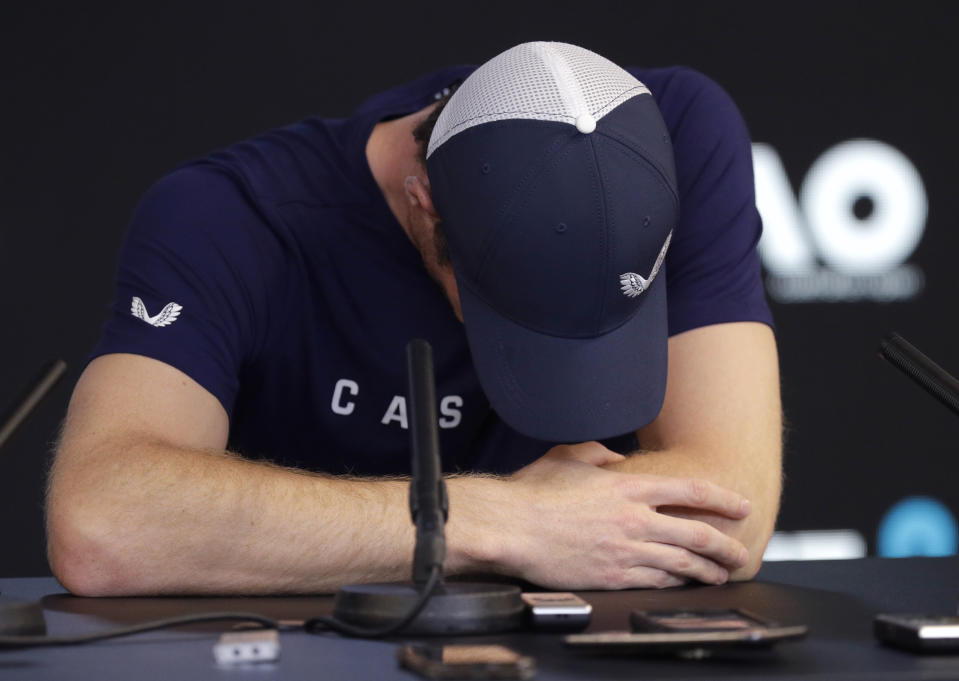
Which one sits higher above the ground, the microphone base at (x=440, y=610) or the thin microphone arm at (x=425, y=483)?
the thin microphone arm at (x=425, y=483)

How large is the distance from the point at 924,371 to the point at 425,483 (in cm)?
39

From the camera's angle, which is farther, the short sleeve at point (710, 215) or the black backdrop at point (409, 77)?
the black backdrop at point (409, 77)

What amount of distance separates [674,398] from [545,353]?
0.24 meters

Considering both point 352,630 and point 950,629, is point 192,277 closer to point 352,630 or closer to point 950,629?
point 352,630

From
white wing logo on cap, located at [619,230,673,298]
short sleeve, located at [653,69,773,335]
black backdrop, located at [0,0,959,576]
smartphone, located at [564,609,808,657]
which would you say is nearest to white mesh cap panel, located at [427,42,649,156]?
white wing logo on cap, located at [619,230,673,298]

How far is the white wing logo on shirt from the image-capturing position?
3.44 feet

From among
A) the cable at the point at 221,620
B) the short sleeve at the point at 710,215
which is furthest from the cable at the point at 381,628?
the short sleeve at the point at 710,215

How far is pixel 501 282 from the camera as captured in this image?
0.92 m

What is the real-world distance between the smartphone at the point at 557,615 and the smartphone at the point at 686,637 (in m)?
0.06

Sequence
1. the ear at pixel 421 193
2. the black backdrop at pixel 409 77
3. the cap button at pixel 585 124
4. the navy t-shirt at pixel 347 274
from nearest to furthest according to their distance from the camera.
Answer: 1. the cap button at pixel 585 124
2. the ear at pixel 421 193
3. the navy t-shirt at pixel 347 274
4. the black backdrop at pixel 409 77

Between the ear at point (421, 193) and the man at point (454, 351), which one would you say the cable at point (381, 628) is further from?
the ear at point (421, 193)

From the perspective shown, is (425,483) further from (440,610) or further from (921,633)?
(921,633)

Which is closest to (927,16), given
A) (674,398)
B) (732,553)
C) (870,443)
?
(870,443)

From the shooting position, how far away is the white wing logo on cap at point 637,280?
932 mm
